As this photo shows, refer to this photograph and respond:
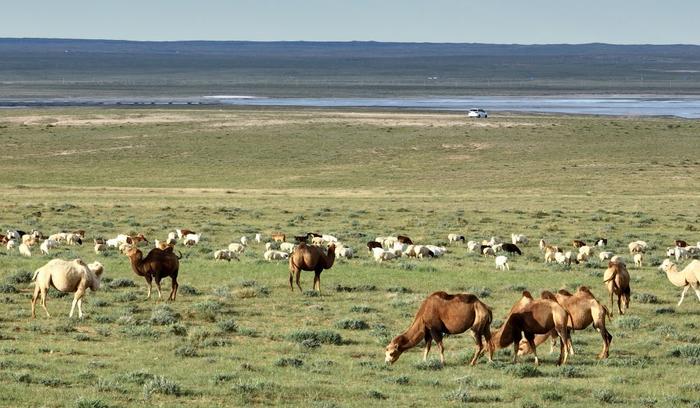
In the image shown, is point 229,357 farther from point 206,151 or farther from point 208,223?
point 206,151

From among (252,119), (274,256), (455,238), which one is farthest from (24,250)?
(252,119)

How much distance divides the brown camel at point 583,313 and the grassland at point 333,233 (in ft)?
1.34

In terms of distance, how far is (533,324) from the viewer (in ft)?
53.3

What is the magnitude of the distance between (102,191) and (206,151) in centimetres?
2154

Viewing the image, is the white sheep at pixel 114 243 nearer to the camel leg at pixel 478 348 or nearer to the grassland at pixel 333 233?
the grassland at pixel 333 233

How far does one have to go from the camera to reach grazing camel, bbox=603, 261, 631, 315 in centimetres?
2081

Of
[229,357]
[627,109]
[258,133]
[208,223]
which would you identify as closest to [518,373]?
[229,357]

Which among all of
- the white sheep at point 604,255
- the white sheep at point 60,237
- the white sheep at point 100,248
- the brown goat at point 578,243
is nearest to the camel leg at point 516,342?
the white sheep at point 604,255

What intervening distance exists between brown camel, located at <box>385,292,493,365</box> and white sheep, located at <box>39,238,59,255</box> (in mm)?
15147

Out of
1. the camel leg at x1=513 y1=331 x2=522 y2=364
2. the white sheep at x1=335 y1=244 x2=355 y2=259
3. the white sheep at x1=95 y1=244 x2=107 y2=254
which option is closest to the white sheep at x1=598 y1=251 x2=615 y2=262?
the white sheep at x1=335 y1=244 x2=355 y2=259

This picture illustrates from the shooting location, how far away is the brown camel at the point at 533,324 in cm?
1612

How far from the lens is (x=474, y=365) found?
16.3 meters

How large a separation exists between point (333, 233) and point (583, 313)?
19.9 metres

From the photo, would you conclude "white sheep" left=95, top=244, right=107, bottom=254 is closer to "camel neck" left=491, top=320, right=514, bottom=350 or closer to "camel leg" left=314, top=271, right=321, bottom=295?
"camel leg" left=314, top=271, right=321, bottom=295
